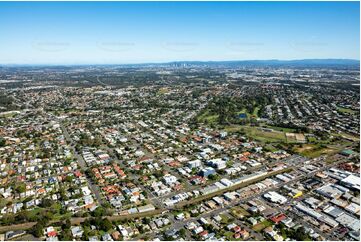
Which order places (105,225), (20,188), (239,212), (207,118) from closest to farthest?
(105,225)
(239,212)
(20,188)
(207,118)

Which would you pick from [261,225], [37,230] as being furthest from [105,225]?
[261,225]

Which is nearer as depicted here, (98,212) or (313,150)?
(98,212)

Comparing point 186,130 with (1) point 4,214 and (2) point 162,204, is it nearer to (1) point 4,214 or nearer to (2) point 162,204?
(2) point 162,204

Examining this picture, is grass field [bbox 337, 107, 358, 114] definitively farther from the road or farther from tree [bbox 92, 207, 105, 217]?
tree [bbox 92, 207, 105, 217]

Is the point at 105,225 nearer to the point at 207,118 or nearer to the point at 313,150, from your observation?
the point at 313,150

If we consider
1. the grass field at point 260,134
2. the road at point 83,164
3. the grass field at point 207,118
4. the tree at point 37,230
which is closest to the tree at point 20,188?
the road at point 83,164

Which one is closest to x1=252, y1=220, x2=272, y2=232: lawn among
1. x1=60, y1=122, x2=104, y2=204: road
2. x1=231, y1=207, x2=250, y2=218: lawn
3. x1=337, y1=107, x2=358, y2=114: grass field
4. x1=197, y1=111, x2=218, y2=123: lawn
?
x1=231, y1=207, x2=250, y2=218: lawn

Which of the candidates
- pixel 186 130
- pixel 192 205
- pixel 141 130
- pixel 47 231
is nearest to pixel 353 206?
pixel 192 205

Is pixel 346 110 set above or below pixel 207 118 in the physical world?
above

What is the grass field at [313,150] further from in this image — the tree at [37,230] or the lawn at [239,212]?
the tree at [37,230]

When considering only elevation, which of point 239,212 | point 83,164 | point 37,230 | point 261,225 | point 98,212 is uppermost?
point 37,230

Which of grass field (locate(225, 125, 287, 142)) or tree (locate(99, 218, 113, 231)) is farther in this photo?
grass field (locate(225, 125, 287, 142))
